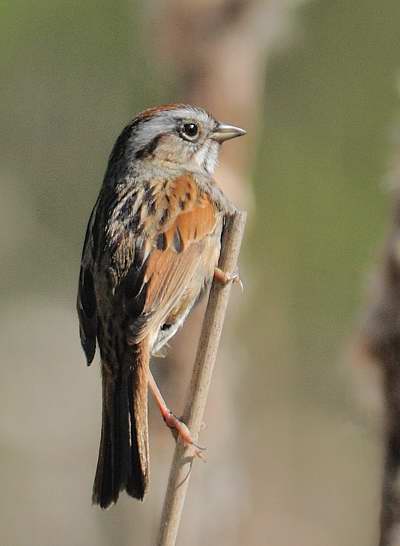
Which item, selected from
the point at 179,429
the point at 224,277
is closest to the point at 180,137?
the point at 224,277

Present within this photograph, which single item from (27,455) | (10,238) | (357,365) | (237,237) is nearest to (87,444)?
(27,455)

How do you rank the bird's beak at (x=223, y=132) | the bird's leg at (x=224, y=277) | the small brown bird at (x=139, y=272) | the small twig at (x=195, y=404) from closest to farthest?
the small twig at (x=195, y=404), the bird's leg at (x=224, y=277), the small brown bird at (x=139, y=272), the bird's beak at (x=223, y=132)

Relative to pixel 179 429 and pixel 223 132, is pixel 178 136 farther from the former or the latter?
pixel 179 429

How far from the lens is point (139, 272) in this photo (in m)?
3.40

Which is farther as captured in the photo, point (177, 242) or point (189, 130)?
point (189, 130)

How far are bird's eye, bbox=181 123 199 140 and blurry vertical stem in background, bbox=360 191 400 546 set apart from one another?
96cm

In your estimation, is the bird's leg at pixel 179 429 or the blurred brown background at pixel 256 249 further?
the blurred brown background at pixel 256 249

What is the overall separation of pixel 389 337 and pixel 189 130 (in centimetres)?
113

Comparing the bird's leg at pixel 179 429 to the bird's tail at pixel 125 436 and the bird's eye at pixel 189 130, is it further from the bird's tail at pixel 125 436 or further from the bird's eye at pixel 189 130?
the bird's eye at pixel 189 130

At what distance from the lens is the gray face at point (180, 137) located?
3982 millimetres

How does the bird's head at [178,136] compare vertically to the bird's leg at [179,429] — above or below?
above

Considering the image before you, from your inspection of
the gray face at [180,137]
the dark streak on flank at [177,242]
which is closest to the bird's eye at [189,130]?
the gray face at [180,137]

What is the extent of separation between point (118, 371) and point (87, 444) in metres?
2.57

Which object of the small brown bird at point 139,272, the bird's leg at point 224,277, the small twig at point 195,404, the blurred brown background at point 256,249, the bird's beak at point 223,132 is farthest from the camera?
the blurred brown background at point 256,249
